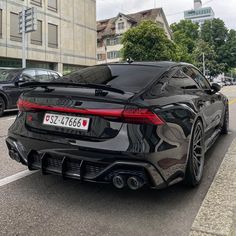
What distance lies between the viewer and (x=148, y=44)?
36.8 m

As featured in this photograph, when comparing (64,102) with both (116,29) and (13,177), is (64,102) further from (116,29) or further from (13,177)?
(116,29)

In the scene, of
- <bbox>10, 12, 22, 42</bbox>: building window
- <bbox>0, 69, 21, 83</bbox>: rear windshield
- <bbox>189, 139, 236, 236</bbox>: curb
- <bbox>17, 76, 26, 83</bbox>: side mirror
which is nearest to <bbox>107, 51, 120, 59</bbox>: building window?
<bbox>10, 12, 22, 42</bbox>: building window

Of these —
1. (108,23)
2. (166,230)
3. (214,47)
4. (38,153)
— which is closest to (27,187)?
(38,153)

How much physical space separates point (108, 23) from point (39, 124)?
203 feet

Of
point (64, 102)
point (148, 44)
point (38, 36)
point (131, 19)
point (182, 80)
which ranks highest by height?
point (131, 19)

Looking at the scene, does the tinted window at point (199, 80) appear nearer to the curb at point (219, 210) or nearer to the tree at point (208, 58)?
the curb at point (219, 210)

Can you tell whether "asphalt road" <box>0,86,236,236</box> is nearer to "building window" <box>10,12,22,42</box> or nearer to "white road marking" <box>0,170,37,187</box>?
"white road marking" <box>0,170,37,187</box>

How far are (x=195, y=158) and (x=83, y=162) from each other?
140cm

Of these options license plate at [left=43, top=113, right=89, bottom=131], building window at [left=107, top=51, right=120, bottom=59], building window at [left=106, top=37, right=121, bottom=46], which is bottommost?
license plate at [left=43, top=113, right=89, bottom=131]

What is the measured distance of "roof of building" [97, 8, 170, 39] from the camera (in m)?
58.0

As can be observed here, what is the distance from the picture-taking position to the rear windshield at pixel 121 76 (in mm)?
3383

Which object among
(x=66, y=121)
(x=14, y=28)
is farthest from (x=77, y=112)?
(x=14, y=28)

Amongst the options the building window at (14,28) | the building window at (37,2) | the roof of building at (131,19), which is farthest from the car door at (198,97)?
the roof of building at (131,19)

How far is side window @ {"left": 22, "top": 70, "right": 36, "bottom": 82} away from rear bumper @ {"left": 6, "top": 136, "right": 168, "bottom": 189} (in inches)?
286
